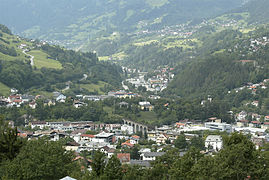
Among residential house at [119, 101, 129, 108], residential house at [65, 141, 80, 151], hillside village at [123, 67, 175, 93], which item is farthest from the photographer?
hillside village at [123, 67, 175, 93]

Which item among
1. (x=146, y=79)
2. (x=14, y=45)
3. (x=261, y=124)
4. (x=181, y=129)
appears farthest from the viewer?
(x=146, y=79)

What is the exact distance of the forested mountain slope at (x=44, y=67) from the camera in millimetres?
112562

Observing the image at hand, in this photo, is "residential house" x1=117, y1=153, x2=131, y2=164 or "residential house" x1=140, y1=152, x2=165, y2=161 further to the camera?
"residential house" x1=140, y1=152, x2=165, y2=161

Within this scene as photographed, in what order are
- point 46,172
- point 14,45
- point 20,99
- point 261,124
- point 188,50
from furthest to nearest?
point 188,50
point 14,45
point 20,99
point 261,124
point 46,172

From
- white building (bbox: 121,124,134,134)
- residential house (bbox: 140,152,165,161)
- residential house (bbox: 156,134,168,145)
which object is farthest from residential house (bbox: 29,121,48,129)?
residential house (bbox: 140,152,165,161)

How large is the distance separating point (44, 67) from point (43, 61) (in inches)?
378

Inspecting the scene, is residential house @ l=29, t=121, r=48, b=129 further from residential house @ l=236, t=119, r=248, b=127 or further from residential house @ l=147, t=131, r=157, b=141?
residential house @ l=236, t=119, r=248, b=127

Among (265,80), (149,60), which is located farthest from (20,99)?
(149,60)

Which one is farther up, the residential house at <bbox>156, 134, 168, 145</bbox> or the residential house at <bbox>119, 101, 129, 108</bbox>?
the residential house at <bbox>119, 101, 129, 108</bbox>

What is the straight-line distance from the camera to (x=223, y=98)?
114 m

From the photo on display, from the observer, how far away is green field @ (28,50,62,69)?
130625mm

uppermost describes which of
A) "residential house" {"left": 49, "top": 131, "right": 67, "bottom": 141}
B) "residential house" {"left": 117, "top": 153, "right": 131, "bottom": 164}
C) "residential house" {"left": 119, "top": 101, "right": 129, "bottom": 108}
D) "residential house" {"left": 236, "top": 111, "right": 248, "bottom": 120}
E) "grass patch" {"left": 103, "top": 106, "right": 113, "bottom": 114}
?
"residential house" {"left": 119, "top": 101, "right": 129, "bottom": 108}

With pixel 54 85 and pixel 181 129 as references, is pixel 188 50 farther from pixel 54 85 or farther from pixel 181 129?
pixel 181 129

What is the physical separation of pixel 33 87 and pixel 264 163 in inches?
3318
